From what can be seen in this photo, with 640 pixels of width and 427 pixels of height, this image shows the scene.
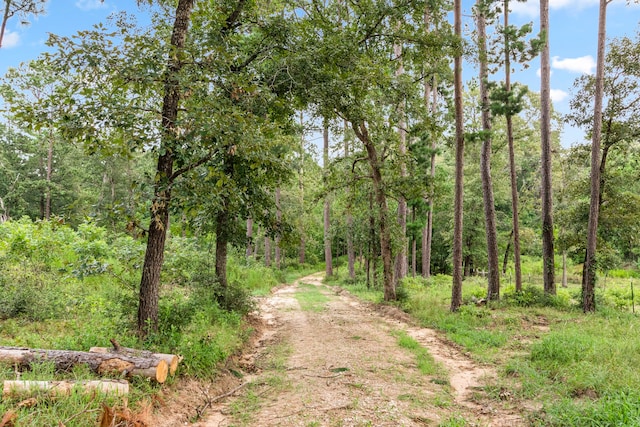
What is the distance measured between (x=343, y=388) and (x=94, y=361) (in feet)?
10.7

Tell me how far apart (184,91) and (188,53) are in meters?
0.78

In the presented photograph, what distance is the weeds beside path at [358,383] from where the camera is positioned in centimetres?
456

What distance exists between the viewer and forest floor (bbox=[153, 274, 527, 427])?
4.54 m

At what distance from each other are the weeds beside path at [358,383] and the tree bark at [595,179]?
6266mm

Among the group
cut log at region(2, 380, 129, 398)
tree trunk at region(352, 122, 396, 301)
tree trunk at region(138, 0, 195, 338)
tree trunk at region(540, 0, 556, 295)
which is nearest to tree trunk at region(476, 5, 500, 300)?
tree trunk at region(540, 0, 556, 295)

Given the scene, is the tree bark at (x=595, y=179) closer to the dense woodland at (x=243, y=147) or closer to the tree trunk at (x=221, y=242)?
the dense woodland at (x=243, y=147)

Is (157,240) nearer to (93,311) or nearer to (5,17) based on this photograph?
(93,311)

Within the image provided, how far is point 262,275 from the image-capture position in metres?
23.9

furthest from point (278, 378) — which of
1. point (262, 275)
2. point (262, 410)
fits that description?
point (262, 275)

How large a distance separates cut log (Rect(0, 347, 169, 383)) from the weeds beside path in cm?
92

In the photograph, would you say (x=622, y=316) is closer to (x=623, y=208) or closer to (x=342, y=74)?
(x=623, y=208)

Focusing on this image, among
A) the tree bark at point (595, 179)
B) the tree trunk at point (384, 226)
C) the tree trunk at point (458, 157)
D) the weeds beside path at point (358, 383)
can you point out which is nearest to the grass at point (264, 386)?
the weeds beside path at point (358, 383)

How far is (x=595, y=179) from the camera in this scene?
12250 mm

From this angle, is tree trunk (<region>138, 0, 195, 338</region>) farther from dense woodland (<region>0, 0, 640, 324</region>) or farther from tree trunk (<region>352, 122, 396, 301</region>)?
tree trunk (<region>352, 122, 396, 301</region>)
